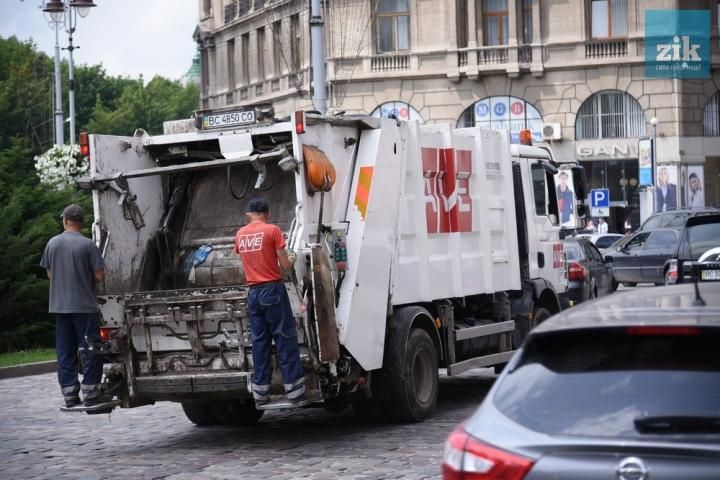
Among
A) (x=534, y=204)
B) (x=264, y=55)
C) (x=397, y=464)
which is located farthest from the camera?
(x=264, y=55)

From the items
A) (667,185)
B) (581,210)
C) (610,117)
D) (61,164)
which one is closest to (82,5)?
(61,164)

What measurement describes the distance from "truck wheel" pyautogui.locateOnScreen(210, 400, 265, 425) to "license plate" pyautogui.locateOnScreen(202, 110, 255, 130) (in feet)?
8.51

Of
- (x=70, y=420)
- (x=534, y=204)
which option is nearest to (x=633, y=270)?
(x=534, y=204)

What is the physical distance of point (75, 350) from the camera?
11.9 metres

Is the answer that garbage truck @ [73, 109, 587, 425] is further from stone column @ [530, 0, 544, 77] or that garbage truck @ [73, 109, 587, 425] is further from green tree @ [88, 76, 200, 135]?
green tree @ [88, 76, 200, 135]

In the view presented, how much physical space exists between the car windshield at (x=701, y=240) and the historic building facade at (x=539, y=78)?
29.1 m

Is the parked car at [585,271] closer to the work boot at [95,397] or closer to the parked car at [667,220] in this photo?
the parked car at [667,220]

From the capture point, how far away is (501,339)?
47.4 ft

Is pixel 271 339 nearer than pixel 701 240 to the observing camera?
Yes

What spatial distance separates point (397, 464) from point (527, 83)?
4501cm

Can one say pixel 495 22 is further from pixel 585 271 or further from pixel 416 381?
pixel 416 381

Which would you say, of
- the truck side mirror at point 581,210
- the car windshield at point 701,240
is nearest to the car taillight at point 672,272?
the car windshield at point 701,240

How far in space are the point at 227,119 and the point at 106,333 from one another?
84.1 inches

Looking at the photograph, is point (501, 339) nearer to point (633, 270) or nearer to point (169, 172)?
point (169, 172)
